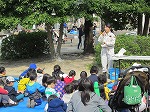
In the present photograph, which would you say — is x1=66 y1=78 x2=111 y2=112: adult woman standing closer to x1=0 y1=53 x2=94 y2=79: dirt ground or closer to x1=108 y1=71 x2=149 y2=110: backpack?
x1=108 y1=71 x2=149 y2=110: backpack

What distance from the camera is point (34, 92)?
8.57 metres

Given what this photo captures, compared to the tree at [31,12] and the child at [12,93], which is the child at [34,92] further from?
the tree at [31,12]

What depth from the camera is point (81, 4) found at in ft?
46.4

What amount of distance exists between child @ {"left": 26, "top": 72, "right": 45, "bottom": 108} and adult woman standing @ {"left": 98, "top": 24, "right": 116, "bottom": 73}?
11.4ft

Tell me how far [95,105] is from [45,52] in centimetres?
1267

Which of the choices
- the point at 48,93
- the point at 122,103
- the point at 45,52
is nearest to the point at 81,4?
the point at 45,52

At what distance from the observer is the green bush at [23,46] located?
16812 millimetres

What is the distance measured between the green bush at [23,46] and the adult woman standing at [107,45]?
6047 millimetres

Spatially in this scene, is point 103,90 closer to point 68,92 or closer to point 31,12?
point 68,92

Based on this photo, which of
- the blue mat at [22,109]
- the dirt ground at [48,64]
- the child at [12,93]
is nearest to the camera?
the blue mat at [22,109]

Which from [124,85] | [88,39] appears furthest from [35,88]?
[88,39]

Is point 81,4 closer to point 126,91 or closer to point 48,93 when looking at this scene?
point 48,93

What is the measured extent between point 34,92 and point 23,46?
859 cm

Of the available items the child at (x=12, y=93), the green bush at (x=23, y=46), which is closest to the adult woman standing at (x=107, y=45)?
the child at (x=12, y=93)
